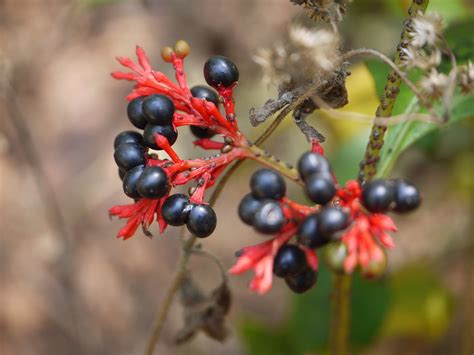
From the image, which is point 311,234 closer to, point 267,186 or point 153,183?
point 267,186

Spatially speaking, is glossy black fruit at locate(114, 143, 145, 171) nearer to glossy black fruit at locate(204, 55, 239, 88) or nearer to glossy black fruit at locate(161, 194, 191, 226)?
glossy black fruit at locate(161, 194, 191, 226)

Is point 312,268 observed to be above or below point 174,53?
below

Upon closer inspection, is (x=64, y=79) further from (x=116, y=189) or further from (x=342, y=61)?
(x=342, y=61)

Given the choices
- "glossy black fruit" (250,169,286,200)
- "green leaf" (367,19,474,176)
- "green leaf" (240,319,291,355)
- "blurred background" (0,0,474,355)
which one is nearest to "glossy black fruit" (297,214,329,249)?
"glossy black fruit" (250,169,286,200)

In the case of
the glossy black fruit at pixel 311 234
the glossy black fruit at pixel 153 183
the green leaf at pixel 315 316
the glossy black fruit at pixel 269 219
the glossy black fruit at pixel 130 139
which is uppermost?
the glossy black fruit at pixel 130 139

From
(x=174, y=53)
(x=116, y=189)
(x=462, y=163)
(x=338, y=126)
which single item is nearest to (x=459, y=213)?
(x=462, y=163)

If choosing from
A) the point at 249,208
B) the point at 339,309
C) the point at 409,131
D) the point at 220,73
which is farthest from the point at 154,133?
the point at 339,309

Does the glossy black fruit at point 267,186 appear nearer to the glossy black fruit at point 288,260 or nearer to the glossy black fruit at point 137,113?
the glossy black fruit at point 288,260

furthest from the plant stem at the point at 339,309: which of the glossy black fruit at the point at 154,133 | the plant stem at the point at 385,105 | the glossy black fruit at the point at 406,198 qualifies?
the glossy black fruit at the point at 154,133
